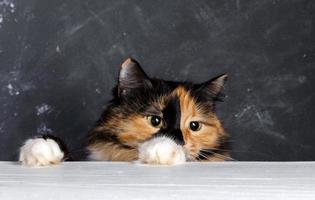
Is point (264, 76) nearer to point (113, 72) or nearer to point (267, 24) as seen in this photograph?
point (267, 24)

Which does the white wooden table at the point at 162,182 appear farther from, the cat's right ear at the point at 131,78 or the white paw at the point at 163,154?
the cat's right ear at the point at 131,78

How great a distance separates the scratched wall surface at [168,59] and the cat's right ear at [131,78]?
1.50ft

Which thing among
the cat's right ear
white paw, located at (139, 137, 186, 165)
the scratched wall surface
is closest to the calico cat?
the cat's right ear

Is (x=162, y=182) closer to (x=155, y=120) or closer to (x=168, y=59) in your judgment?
(x=155, y=120)

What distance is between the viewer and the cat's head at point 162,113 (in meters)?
2.20

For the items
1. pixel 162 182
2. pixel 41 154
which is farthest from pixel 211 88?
pixel 162 182

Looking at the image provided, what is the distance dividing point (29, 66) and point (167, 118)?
2.94 ft

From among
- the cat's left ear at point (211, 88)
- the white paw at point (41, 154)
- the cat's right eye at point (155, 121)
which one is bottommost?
the white paw at point (41, 154)

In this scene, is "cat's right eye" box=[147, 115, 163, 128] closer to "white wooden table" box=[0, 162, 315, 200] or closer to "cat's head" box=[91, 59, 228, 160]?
"cat's head" box=[91, 59, 228, 160]

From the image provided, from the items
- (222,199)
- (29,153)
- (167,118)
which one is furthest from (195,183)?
(167,118)

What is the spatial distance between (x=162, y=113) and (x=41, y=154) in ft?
1.94

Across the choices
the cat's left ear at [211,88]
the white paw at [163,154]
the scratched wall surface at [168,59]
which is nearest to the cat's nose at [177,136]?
the white paw at [163,154]

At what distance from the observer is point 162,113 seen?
2.21 meters

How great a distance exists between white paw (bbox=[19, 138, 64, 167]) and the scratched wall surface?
0.97m
